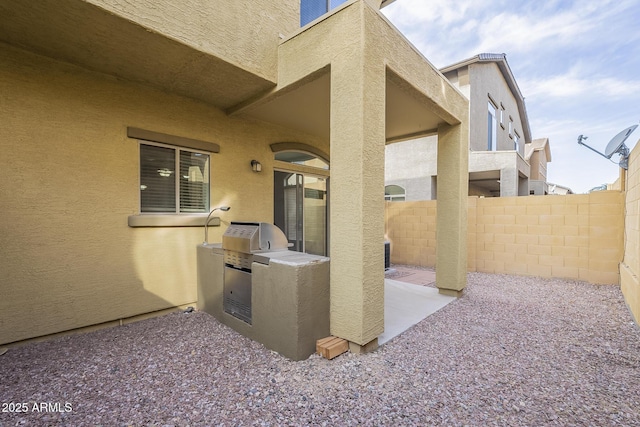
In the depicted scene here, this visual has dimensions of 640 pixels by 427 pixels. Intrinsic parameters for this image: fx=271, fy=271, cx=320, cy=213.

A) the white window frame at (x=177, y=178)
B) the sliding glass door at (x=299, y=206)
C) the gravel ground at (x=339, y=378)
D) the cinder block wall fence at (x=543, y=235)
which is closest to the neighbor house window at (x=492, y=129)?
the cinder block wall fence at (x=543, y=235)

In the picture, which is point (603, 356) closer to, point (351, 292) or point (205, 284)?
point (351, 292)

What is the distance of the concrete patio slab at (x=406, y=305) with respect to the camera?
404 cm

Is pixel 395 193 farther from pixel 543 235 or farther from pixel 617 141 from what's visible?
pixel 617 141

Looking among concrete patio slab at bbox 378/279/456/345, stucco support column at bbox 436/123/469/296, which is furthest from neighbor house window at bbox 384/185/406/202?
stucco support column at bbox 436/123/469/296

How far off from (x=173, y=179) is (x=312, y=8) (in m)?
4.51

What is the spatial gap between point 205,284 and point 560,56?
17.7 metres

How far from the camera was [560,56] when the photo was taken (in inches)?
501

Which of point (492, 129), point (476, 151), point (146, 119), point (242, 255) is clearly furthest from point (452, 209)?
point (492, 129)

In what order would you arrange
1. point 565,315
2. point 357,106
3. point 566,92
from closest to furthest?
point 357,106 < point 565,315 < point 566,92

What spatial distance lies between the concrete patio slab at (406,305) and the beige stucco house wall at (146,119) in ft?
2.66

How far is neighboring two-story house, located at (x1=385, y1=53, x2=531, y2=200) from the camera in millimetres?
11953

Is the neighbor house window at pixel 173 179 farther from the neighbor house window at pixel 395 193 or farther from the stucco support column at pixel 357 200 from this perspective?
the neighbor house window at pixel 395 193

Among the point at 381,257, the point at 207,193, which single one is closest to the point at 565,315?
the point at 381,257

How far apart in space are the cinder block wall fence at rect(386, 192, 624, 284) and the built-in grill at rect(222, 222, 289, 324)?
6.32 metres
